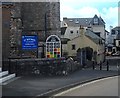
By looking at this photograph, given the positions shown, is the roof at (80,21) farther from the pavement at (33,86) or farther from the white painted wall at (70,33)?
the pavement at (33,86)

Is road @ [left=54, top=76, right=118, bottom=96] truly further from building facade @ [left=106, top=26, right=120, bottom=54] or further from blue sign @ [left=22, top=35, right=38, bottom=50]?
building facade @ [left=106, top=26, right=120, bottom=54]

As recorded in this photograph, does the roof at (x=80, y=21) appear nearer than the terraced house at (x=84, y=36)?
No

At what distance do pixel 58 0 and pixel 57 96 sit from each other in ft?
85.1

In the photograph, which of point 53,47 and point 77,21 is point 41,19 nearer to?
point 53,47

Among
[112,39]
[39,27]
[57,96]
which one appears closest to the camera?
[57,96]

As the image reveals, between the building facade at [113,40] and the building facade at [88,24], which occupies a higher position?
the building facade at [88,24]

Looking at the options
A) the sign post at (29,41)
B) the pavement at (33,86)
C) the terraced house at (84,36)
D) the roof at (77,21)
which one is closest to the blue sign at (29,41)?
the sign post at (29,41)

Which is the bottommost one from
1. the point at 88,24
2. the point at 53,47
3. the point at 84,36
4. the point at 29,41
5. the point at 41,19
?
the point at 53,47

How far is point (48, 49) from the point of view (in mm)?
37031

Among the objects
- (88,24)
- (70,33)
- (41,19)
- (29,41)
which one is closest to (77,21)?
(88,24)

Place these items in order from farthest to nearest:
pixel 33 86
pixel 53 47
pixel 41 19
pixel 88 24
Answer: pixel 88 24
pixel 41 19
pixel 53 47
pixel 33 86

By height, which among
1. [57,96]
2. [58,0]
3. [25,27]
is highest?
[58,0]

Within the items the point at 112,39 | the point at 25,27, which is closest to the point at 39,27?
the point at 25,27

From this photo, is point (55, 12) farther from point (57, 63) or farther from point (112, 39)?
point (112, 39)
